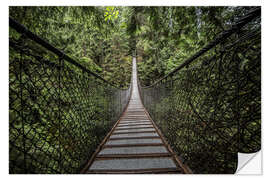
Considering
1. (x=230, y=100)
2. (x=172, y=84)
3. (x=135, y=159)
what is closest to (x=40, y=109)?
(x=135, y=159)

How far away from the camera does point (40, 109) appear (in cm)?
69

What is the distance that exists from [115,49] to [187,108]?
10.2 metres

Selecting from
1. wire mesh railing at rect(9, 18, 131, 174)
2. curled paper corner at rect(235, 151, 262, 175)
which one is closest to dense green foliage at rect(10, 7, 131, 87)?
wire mesh railing at rect(9, 18, 131, 174)

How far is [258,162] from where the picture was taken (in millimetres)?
588

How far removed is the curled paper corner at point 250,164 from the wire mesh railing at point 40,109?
910mm

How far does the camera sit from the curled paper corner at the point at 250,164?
0.55 metres

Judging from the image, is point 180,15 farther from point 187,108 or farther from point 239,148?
point 239,148

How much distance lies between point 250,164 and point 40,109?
1.17 metres

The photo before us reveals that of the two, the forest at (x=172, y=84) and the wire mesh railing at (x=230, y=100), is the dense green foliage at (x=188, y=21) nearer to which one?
the forest at (x=172, y=84)

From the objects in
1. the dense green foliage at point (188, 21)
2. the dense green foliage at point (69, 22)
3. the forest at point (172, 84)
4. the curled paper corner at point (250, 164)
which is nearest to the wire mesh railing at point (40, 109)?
the forest at point (172, 84)

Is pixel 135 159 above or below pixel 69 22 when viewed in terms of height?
below

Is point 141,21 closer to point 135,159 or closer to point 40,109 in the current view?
point 40,109

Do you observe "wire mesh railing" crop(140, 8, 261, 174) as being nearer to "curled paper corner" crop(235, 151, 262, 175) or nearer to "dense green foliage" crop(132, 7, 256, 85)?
"curled paper corner" crop(235, 151, 262, 175)
